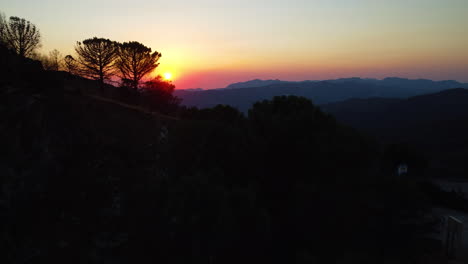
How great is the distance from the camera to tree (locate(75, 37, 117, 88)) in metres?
28.6

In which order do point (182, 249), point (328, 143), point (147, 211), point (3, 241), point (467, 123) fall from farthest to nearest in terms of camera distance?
1. point (467, 123)
2. point (3, 241)
3. point (328, 143)
4. point (147, 211)
5. point (182, 249)

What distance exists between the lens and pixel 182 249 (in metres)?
7.33

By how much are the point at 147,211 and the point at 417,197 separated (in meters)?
7.92

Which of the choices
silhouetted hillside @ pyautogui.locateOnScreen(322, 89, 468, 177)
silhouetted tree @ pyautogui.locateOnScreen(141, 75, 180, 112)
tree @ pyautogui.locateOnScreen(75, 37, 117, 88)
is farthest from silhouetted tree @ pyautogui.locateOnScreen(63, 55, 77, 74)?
silhouetted hillside @ pyautogui.locateOnScreen(322, 89, 468, 177)

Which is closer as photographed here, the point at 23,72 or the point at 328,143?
the point at 328,143

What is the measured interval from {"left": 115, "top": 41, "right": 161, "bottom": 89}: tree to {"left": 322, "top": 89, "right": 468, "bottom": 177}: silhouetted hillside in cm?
2890

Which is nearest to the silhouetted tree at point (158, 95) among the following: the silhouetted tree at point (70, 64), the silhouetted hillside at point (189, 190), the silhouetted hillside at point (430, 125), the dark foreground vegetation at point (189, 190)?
the silhouetted tree at point (70, 64)

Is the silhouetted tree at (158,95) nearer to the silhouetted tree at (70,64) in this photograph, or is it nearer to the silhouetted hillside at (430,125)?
the silhouetted tree at (70,64)

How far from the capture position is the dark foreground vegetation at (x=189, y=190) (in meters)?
7.60

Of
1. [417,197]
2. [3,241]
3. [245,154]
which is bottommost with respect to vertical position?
[3,241]

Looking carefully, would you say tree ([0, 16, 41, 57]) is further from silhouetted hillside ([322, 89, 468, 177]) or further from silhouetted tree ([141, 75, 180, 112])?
silhouetted hillside ([322, 89, 468, 177])

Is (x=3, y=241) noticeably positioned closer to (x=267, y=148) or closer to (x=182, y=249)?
(x=182, y=249)

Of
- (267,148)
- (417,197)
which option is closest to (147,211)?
(267,148)

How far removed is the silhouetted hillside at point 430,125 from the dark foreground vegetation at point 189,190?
900 inches
